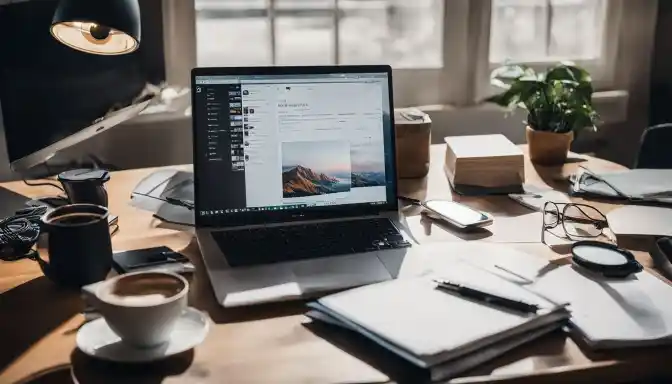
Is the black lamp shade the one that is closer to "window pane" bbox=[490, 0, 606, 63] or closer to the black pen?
the black pen

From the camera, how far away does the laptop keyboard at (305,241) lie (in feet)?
4.09

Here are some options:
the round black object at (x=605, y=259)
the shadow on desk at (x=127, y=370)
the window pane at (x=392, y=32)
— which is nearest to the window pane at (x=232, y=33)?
the window pane at (x=392, y=32)

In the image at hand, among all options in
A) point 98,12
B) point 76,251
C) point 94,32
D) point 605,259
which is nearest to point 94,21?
point 98,12

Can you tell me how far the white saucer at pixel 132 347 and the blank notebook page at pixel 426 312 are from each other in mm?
172

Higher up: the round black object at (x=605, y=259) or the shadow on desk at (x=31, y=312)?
the round black object at (x=605, y=259)

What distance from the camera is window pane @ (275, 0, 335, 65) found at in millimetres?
2199

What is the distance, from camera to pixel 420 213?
151 cm

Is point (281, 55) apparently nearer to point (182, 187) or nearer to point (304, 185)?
point (182, 187)

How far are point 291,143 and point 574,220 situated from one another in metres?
0.55

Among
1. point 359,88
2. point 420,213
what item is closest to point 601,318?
point 420,213

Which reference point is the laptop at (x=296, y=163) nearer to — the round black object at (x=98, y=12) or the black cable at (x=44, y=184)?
the round black object at (x=98, y=12)

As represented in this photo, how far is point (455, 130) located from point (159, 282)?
4.84 ft

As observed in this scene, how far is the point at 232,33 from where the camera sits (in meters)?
2.17

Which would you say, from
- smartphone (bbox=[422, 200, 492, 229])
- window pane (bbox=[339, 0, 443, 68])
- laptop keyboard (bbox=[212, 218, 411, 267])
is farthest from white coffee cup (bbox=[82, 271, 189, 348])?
window pane (bbox=[339, 0, 443, 68])
